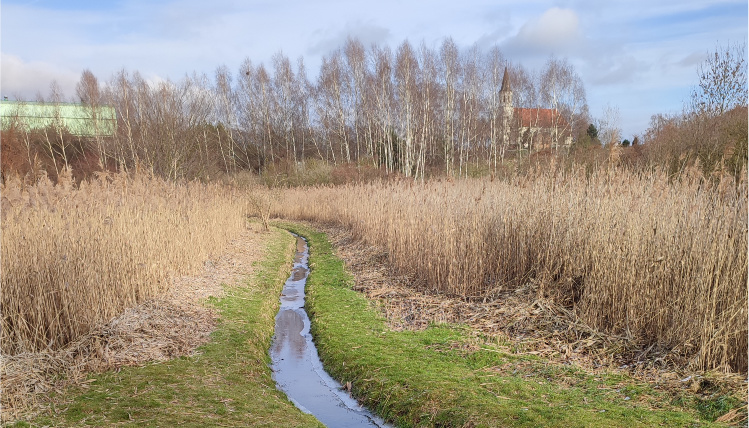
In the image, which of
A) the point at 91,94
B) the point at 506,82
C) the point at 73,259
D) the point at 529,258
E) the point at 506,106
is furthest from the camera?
the point at 506,82

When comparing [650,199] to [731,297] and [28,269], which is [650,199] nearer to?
[731,297]

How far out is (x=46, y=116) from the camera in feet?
98.8

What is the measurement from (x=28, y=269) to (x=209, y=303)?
106 inches

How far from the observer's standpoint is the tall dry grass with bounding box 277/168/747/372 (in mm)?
4812

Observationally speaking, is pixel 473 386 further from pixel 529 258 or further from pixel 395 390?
pixel 529 258

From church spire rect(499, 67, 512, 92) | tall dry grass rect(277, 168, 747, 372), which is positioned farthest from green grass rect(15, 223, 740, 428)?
church spire rect(499, 67, 512, 92)

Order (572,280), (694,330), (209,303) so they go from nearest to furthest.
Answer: (694,330), (572,280), (209,303)

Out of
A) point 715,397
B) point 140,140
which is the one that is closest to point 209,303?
point 715,397

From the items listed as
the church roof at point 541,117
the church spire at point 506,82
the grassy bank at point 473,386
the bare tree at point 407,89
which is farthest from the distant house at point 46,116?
the grassy bank at point 473,386

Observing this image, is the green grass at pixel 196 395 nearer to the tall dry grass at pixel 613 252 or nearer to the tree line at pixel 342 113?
the tall dry grass at pixel 613 252

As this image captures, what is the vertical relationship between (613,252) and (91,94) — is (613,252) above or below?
below

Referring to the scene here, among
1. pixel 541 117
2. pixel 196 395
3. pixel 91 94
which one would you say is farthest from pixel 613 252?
pixel 541 117

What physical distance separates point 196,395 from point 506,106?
27.7 m

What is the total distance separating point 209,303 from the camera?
7.83 meters
